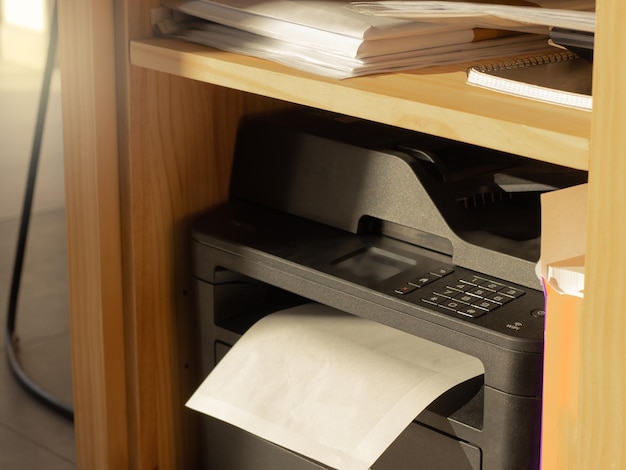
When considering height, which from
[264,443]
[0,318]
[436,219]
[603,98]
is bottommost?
[0,318]

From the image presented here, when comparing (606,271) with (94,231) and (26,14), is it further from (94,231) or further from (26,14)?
(26,14)

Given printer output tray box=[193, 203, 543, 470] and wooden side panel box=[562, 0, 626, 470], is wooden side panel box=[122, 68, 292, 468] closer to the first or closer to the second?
printer output tray box=[193, 203, 543, 470]

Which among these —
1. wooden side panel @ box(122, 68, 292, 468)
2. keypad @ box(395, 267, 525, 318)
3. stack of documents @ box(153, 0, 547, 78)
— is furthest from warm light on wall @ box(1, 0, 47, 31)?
keypad @ box(395, 267, 525, 318)

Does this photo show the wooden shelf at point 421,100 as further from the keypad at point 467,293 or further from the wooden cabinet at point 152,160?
the keypad at point 467,293

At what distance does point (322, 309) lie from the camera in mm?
957

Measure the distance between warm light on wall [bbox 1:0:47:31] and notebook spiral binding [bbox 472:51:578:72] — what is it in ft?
11.2

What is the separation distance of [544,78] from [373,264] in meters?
0.24

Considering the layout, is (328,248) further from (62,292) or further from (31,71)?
(31,71)

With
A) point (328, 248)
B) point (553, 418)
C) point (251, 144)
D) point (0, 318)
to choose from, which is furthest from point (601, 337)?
point (0, 318)

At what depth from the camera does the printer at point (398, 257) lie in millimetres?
758

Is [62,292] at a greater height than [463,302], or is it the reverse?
[463,302]

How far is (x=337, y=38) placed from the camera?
777 mm

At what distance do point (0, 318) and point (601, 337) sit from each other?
131 cm

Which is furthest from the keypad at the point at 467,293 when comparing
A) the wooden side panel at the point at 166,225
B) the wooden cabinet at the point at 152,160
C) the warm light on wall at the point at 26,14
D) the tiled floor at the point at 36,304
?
the warm light on wall at the point at 26,14
